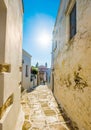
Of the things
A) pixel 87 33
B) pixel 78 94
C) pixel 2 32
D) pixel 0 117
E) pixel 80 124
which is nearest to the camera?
pixel 0 117

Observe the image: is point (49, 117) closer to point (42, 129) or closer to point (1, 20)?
point (42, 129)

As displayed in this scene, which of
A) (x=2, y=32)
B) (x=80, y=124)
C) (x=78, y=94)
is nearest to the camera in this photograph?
(x=2, y=32)

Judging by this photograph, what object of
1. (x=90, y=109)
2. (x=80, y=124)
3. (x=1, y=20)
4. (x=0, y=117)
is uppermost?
(x=1, y=20)

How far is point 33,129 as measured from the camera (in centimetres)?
349

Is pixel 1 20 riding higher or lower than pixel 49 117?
higher

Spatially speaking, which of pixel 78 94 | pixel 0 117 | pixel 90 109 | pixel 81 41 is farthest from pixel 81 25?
pixel 0 117

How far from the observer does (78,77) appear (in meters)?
3.35

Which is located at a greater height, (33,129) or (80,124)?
(80,124)

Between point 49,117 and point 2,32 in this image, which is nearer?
point 2,32

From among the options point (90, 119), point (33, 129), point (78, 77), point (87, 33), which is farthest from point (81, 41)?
point (33, 129)

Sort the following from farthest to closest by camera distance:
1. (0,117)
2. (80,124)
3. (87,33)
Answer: (80,124)
(87,33)
(0,117)

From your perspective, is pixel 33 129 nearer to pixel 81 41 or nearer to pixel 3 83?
pixel 3 83

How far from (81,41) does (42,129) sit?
110 inches

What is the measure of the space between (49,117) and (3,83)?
3362 millimetres
